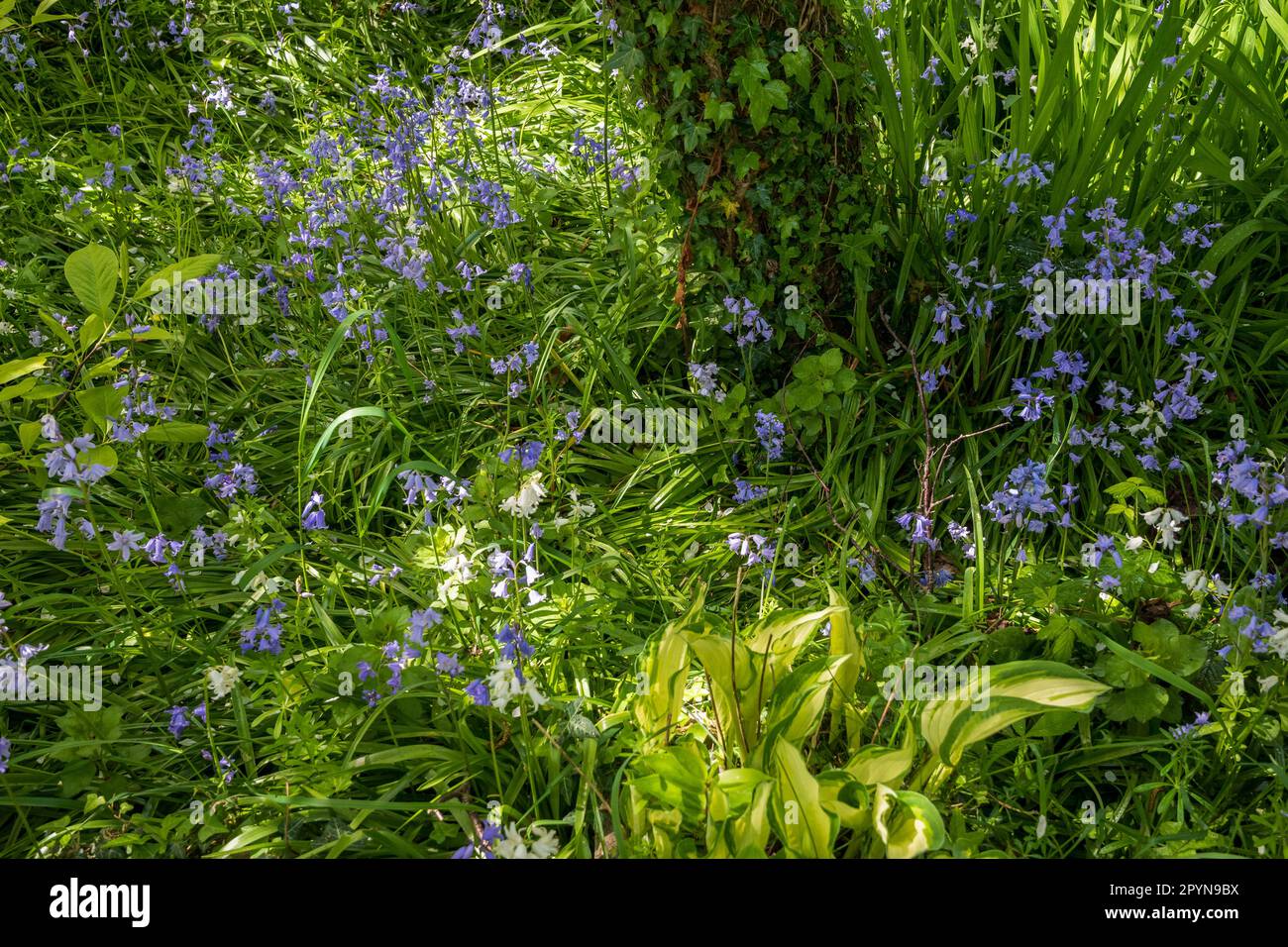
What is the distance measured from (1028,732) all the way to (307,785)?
1.38m

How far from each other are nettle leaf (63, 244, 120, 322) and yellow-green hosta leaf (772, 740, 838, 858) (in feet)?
4.36

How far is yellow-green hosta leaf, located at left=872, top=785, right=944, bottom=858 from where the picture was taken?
5.26 ft

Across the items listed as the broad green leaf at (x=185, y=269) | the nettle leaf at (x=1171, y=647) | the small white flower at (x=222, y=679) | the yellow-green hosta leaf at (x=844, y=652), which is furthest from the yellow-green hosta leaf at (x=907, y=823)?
the broad green leaf at (x=185, y=269)

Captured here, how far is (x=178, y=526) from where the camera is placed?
2.74 metres

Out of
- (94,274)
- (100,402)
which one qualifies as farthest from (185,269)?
(100,402)

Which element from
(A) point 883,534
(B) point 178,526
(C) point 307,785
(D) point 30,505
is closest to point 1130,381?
(A) point 883,534

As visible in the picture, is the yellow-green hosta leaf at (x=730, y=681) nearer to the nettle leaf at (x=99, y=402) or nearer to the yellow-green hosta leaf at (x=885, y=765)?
the yellow-green hosta leaf at (x=885, y=765)

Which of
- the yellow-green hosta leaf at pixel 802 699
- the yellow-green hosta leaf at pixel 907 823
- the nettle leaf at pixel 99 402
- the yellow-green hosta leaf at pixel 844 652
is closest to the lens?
the yellow-green hosta leaf at pixel 907 823

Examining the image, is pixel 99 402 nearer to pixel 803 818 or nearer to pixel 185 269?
pixel 185 269

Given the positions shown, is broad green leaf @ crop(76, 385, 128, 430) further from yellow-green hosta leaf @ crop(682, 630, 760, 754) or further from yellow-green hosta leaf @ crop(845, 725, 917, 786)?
yellow-green hosta leaf @ crop(845, 725, 917, 786)

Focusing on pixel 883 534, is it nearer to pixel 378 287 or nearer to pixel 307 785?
pixel 307 785

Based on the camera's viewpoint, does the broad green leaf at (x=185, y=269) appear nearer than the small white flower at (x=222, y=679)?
Yes

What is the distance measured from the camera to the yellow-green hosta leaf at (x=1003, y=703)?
1774 mm

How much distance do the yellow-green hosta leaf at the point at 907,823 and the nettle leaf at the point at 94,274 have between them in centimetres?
147
